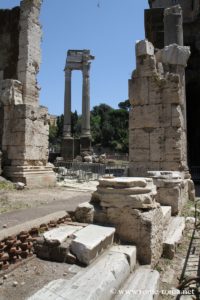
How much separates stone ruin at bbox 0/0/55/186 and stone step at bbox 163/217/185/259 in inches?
219

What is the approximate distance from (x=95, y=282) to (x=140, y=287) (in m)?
0.65

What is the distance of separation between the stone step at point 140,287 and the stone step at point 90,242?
0.42 metres

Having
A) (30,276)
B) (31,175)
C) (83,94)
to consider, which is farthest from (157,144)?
(83,94)

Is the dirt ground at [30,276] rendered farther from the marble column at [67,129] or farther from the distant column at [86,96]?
the distant column at [86,96]

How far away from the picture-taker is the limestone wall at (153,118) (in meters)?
8.24

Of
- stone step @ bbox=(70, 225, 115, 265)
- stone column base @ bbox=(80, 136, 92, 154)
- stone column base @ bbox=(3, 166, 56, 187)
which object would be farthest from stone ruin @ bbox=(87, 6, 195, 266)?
stone column base @ bbox=(80, 136, 92, 154)

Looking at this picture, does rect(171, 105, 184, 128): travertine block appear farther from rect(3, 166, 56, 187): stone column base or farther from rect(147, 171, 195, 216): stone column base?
rect(3, 166, 56, 187): stone column base

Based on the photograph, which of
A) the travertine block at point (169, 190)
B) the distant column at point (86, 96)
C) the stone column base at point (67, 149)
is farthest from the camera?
the distant column at point (86, 96)

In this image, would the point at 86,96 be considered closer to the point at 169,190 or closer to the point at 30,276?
the point at 169,190

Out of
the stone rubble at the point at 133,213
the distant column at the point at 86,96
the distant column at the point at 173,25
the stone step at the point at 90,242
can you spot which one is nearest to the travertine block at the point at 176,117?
the stone rubble at the point at 133,213

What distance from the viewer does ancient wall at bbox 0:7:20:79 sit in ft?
38.6

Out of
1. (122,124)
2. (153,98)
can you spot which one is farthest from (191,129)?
(122,124)

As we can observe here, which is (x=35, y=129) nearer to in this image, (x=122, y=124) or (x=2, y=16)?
(x=2, y=16)

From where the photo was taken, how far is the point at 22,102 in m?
11.1
